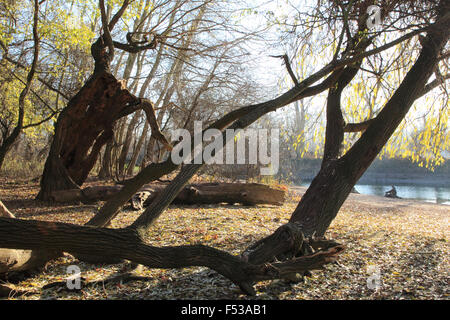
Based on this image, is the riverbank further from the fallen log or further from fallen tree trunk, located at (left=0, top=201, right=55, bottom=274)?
fallen tree trunk, located at (left=0, top=201, right=55, bottom=274)

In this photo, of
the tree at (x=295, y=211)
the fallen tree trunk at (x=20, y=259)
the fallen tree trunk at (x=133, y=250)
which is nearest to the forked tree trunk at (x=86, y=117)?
the tree at (x=295, y=211)

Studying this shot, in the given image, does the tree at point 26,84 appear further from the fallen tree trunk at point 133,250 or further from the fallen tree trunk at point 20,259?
the fallen tree trunk at point 133,250

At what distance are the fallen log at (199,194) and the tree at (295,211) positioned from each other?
3.27 m

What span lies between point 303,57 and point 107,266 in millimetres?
3855

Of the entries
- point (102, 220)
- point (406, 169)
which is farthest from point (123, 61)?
point (406, 169)

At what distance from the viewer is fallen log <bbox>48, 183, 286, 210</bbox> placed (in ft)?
23.1

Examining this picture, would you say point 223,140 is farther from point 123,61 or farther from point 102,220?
point 123,61

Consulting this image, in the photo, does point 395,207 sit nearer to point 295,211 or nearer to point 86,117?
point 295,211

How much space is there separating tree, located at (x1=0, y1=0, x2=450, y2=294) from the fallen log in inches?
129

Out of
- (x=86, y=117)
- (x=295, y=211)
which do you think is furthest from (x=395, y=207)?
(x=86, y=117)

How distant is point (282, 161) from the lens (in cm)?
1470

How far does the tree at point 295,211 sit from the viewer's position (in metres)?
2.51

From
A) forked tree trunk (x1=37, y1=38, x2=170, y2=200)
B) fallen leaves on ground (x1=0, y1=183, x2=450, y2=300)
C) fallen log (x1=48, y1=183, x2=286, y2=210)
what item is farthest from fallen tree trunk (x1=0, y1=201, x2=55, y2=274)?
forked tree trunk (x1=37, y1=38, x2=170, y2=200)
